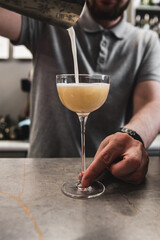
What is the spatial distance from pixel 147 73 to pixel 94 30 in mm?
403

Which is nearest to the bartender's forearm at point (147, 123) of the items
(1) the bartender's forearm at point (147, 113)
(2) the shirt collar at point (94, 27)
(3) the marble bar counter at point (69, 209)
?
(1) the bartender's forearm at point (147, 113)

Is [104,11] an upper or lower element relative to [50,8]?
upper

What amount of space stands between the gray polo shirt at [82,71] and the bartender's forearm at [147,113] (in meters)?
0.06

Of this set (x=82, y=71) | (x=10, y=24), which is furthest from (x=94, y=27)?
(x=10, y=24)

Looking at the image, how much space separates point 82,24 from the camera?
1.60 metres

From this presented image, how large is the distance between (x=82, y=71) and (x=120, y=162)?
34.2 inches

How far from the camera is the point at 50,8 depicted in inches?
31.8

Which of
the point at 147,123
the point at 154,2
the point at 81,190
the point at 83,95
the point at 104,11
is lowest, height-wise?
the point at 81,190

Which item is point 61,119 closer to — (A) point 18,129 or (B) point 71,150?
(B) point 71,150

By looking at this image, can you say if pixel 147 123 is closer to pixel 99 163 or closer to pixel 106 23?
pixel 99 163

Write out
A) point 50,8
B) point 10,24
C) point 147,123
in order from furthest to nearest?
point 10,24 → point 147,123 → point 50,8

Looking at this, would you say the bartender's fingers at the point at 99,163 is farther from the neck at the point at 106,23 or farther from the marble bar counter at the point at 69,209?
the neck at the point at 106,23

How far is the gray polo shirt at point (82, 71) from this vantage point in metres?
1.56

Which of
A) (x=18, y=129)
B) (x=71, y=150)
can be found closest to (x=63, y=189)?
(x=71, y=150)
